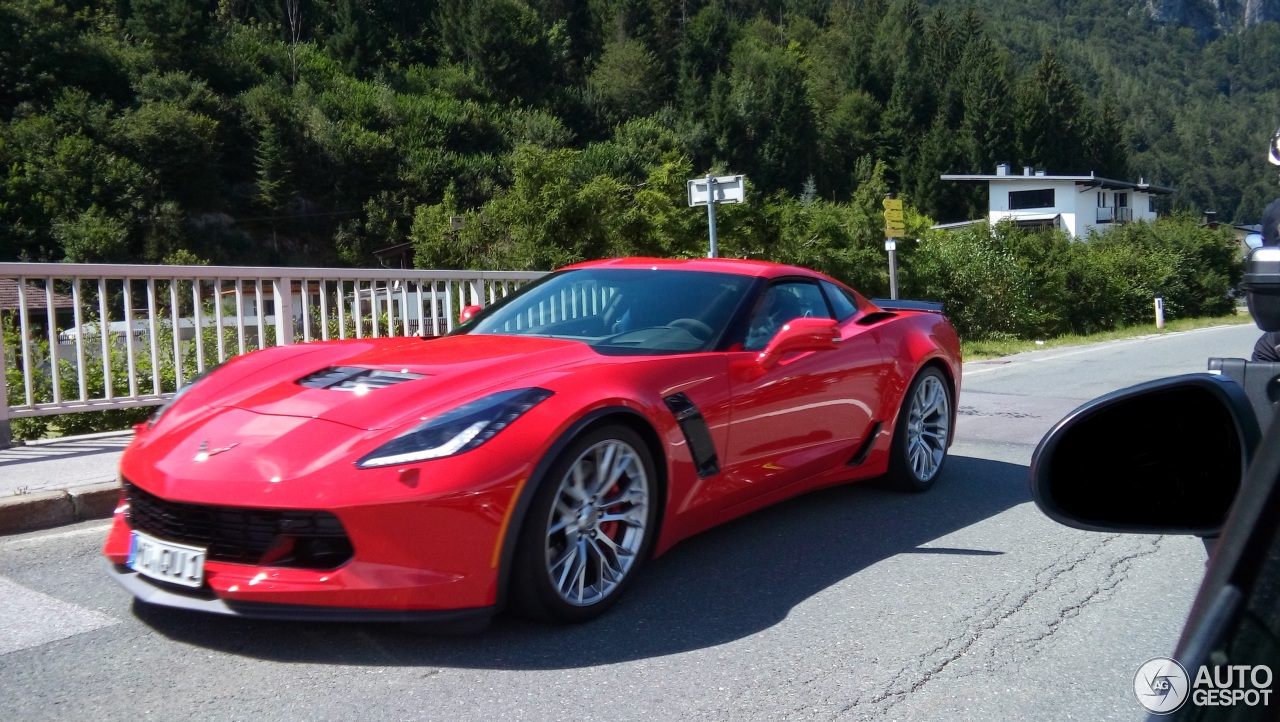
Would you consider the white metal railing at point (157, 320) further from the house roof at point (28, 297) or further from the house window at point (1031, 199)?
the house window at point (1031, 199)

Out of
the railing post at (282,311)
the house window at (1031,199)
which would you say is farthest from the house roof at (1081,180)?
the railing post at (282,311)

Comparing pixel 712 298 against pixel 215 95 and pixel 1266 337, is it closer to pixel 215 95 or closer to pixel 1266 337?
pixel 1266 337

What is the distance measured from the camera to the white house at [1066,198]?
7875 cm

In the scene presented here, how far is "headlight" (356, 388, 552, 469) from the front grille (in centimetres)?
22

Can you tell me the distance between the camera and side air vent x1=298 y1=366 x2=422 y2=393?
3.63m

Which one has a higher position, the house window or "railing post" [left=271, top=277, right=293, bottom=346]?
the house window

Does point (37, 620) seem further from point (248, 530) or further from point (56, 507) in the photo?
point (56, 507)

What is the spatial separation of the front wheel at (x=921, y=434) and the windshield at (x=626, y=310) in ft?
4.32

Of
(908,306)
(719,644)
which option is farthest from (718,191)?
(719,644)

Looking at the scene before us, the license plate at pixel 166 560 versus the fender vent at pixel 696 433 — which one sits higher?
the fender vent at pixel 696 433

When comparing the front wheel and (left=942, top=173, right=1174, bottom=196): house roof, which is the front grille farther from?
(left=942, top=173, right=1174, bottom=196): house roof

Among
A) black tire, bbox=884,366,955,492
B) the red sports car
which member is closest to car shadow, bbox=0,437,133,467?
the red sports car

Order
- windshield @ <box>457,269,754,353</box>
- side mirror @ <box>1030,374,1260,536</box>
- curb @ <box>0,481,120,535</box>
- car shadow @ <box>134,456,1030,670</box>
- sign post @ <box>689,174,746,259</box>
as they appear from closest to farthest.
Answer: side mirror @ <box>1030,374,1260,536</box> < car shadow @ <box>134,456,1030,670</box> < windshield @ <box>457,269,754,353</box> < curb @ <box>0,481,120,535</box> < sign post @ <box>689,174,746,259</box>

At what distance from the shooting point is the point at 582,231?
73.2ft
